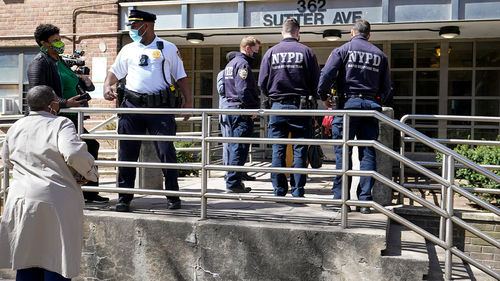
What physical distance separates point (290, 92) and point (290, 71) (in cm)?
22

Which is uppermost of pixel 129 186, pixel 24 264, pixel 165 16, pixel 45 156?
pixel 165 16

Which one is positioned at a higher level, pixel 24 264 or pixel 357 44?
pixel 357 44

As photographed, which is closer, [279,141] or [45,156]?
[45,156]

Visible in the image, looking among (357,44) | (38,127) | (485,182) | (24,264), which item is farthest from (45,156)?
(485,182)

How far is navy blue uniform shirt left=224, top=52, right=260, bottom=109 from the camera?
5832 millimetres

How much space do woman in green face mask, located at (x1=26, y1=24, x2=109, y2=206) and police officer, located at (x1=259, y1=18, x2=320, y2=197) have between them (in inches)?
76.1

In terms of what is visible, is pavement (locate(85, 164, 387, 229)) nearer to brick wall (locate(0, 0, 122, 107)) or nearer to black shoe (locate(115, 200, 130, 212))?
black shoe (locate(115, 200, 130, 212))

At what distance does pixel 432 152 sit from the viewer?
10.6m

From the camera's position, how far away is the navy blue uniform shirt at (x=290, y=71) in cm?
489

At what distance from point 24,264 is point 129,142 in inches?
71.3

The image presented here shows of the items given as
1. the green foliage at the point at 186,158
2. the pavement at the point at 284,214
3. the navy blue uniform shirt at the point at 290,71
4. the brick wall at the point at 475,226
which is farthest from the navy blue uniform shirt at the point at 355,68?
the green foliage at the point at 186,158

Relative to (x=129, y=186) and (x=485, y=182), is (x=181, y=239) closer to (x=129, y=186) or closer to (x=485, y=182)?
(x=129, y=186)

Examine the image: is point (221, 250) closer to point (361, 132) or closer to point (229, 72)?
point (361, 132)


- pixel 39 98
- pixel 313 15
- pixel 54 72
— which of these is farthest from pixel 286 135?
pixel 313 15
